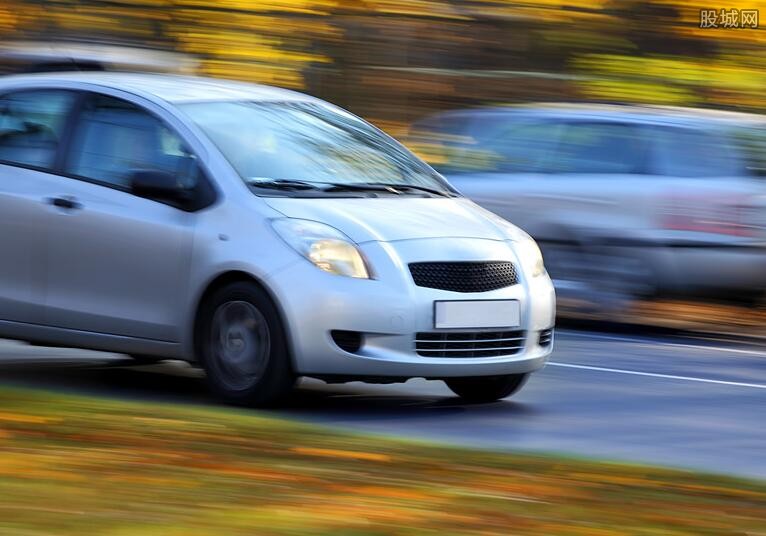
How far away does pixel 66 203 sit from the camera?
28.1 ft

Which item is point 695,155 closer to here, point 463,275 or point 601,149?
point 601,149

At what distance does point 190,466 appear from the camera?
588 centimetres

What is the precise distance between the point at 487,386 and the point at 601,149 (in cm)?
475

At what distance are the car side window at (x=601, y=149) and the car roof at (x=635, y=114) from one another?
78 millimetres

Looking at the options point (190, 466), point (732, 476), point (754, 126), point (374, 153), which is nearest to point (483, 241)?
A: point (374, 153)

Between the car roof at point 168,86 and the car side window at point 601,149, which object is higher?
the car roof at point 168,86

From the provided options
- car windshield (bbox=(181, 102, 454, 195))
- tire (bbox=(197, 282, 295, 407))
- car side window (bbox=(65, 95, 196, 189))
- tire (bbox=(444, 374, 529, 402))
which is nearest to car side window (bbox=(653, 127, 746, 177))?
car windshield (bbox=(181, 102, 454, 195))

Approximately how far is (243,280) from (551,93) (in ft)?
42.6

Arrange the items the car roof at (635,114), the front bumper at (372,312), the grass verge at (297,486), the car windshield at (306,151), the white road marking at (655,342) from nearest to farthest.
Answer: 1. the grass verge at (297,486)
2. the front bumper at (372,312)
3. the car windshield at (306,151)
4. the white road marking at (655,342)
5. the car roof at (635,114)

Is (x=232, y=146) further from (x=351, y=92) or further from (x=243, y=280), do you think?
(x=351, y=92)

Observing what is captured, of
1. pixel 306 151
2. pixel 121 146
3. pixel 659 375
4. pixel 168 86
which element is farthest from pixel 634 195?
pixel 121 146

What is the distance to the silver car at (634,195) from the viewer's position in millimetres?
12500

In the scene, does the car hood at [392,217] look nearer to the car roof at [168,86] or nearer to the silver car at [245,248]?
the silver car at [245,248]

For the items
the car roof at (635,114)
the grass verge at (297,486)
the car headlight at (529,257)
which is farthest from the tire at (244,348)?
the car roof at (635,114)
